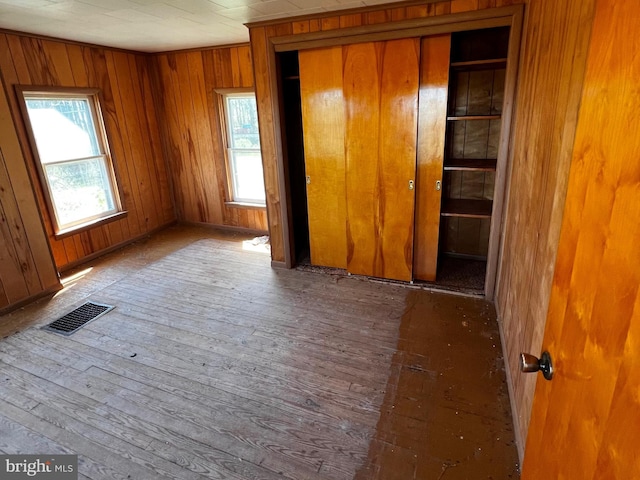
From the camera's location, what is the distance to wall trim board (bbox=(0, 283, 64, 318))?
3170 millimetres

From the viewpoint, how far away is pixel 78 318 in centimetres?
306

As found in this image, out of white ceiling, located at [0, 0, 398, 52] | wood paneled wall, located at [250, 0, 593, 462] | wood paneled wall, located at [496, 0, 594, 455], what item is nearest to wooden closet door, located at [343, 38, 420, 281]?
wood paneled wall, located at [250, 0, 593, 462]

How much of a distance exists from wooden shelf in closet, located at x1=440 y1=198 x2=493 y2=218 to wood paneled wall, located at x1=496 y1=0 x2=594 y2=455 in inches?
23.5

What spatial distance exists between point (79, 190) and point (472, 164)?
4.24m

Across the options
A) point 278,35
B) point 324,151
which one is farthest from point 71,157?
point 324,151

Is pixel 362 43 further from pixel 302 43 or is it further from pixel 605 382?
pixel 605 382

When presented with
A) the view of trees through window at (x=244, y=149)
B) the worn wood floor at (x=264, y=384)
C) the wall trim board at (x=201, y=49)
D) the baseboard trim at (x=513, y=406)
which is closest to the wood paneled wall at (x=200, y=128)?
the wall trim board at (x=201, y=49)

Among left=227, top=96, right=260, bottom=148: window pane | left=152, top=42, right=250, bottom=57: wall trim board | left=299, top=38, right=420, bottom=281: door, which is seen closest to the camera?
left=299, top=38, right=420, bottom=281: door

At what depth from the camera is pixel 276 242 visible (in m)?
3.87

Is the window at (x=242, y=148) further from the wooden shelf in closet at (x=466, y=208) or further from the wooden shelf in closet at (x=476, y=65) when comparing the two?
the wooden shelf in closet at (x=476, y=65)

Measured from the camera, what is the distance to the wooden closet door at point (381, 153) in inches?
114

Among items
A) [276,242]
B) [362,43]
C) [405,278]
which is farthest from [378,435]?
[362,43]

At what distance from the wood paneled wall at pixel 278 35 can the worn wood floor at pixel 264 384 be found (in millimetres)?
737

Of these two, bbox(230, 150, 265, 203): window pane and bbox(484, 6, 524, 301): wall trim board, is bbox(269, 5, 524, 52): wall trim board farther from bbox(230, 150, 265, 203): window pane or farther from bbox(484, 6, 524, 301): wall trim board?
bbox(230, 150, 265, 203): window pane
